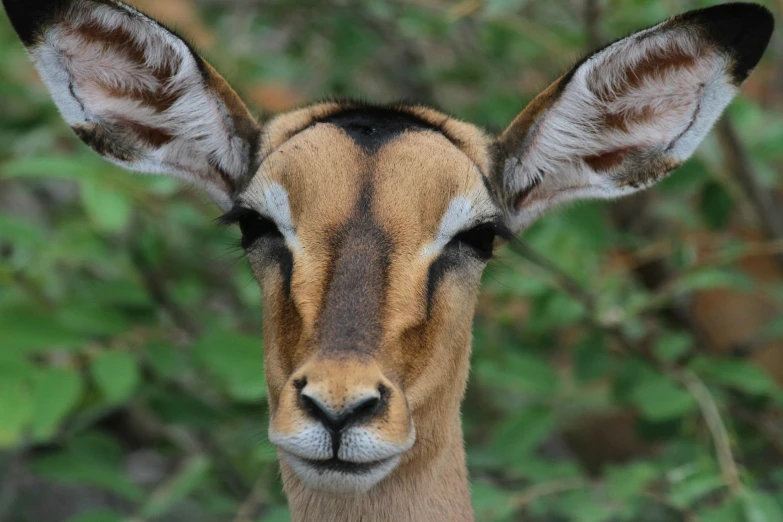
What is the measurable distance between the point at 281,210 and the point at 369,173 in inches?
12.9

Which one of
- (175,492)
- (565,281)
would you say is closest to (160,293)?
(175,492)

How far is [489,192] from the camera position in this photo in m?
3.71

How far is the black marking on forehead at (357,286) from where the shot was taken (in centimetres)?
303

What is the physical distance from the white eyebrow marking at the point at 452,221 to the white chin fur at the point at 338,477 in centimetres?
73

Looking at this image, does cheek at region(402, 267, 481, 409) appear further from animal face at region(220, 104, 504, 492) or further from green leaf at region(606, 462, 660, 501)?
green leaf at region(606, 462, 660, 501)

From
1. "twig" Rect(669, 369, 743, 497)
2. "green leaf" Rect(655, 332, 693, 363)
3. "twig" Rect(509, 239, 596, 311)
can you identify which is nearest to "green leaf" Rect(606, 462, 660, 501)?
"twig" Rect(669, 369, 743, 497)

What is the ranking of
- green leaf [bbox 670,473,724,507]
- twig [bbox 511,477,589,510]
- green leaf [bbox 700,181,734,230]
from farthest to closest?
green leaf [bbox 700,181,734,230] < twig [bbox 511,477,589,510] < green leaf [bbox 670,473,724,507]

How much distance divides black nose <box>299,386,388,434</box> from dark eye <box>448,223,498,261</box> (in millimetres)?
785

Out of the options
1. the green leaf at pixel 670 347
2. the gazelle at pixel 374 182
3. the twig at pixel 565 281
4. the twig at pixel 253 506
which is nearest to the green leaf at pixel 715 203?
the green leaf at pixel 670 347

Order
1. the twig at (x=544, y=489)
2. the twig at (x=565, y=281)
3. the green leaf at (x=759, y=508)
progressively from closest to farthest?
the green leaf at (x=759, y=508) < the twig at (x=544, y=489) < the twig at (x=565, y=281)

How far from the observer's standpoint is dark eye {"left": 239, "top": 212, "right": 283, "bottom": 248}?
3.54 m

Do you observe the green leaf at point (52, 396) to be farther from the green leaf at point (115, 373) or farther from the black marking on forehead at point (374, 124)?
the black marking on forehead at point (374, 124)

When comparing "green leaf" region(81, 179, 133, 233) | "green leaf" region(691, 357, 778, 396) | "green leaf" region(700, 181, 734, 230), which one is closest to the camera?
"green leaf" region(81, 179, 133, 233)

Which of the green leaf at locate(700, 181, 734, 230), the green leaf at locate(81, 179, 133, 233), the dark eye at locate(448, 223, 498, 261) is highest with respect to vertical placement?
the dark eye at locate(448, 223, 498, 261)
